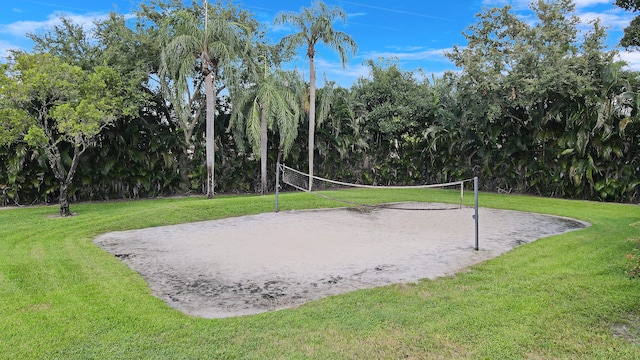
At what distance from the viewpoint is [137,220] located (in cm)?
875

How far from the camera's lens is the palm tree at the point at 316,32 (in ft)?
45.6

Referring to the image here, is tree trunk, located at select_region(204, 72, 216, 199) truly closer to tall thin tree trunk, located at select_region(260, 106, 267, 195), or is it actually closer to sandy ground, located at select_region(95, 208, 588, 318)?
tall thin tree trunk, located at select_region(260, 106, 267, 195)

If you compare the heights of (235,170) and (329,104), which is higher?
(329,104)

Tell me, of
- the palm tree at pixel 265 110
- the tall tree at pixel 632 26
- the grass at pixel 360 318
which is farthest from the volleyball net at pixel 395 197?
the grass at pixel 360 318

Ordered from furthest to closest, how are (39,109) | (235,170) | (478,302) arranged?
1. (235,170)
2. (39,109)
3. (478,302)

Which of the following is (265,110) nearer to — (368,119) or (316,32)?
(316,32)

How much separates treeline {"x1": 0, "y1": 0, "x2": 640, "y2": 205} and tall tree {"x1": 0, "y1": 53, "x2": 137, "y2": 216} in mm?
347

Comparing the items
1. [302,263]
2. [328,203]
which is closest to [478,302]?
[302,263]

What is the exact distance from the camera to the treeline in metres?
12.1

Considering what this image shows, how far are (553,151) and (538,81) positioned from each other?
2887 mm

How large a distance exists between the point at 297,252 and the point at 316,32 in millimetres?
10117

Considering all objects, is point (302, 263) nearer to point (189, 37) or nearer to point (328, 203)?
point (328, 203)

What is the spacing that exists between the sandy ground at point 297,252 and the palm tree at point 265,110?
4.70 meters

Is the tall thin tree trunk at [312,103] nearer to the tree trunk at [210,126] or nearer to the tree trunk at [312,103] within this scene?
the tree trunk at [312,103]
